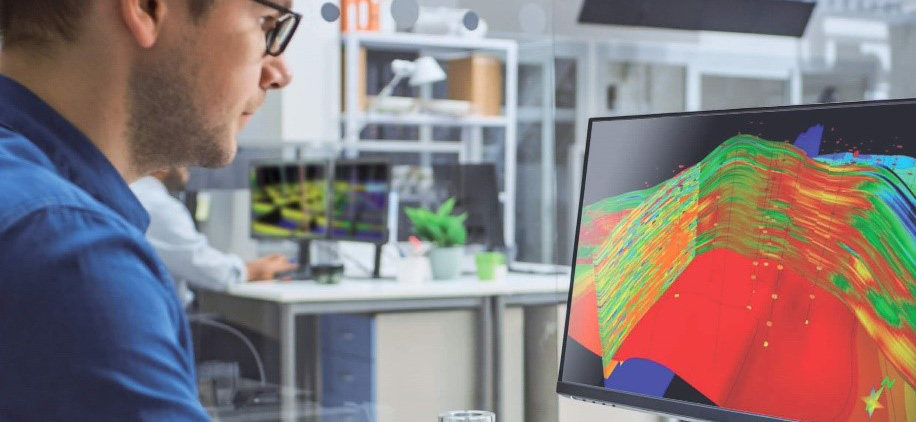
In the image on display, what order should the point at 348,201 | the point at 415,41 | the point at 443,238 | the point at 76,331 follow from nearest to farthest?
the point at 76,331, the point at 443,238, the point at 348,201, the point at 415,41

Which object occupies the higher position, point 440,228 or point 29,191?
point 29,191

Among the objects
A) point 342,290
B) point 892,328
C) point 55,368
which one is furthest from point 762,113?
point 342,290

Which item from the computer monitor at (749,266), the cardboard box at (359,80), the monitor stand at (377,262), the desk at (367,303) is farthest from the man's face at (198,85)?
the cardboard box at (359,80)

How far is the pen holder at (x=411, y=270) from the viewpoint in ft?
13.5

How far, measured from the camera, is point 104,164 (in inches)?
30.8

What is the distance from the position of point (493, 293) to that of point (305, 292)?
2.07 ft

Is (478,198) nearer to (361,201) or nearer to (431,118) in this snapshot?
(361,201)

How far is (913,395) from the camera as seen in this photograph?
97cm

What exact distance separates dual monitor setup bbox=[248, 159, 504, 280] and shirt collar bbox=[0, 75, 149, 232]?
343 cm

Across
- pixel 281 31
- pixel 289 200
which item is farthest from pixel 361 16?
pixel 281 31

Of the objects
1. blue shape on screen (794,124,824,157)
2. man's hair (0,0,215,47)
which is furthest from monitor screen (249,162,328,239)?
man's hair (0,0,215,47)

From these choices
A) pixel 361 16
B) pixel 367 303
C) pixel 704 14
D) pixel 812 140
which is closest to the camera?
pixel 812 140

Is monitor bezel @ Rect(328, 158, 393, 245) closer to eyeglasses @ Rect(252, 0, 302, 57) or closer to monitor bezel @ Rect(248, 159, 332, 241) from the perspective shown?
monitor bezel @ Rect(248, 159, 332, 241)

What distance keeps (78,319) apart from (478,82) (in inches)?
174
